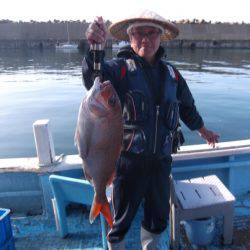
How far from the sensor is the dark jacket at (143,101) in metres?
3.00

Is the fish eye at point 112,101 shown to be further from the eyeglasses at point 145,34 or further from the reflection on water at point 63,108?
the reflection on water at point 63,108

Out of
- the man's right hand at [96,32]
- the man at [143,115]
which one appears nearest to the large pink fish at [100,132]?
the man's right hand at [96,32]

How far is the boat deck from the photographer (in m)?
4.06

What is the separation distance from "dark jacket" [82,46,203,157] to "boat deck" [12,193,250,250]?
1624mm

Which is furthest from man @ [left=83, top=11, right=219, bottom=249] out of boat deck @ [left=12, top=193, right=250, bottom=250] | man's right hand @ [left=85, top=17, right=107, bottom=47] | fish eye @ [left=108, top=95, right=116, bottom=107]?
boat deck @ [left=12, top=193, right=250, bottom=250]

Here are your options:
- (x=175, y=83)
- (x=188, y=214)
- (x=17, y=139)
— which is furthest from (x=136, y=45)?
(x=17, y=139)

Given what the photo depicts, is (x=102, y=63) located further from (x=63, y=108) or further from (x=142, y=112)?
(x=63, y=108)

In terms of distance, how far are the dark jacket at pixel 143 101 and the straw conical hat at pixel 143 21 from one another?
239mm

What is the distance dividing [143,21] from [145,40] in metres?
0.17

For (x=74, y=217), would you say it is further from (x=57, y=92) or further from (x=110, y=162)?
(x=57, y=92)

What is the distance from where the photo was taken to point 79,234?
14.0 ft

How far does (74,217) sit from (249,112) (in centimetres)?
1300

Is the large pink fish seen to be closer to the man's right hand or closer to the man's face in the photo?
the man's right hand

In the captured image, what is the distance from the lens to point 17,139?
12.7 m
